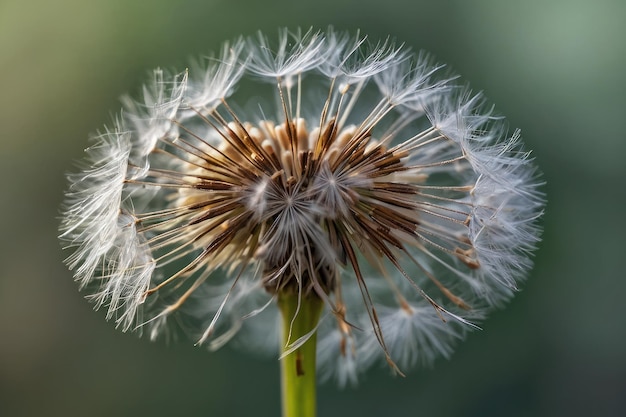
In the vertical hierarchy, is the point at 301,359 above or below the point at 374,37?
below

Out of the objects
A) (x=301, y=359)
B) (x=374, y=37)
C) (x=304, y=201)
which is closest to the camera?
(x=304, y=201)

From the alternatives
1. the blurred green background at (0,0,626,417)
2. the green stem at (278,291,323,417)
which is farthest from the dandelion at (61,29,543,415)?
the blurred green background at (0,0,626,417)

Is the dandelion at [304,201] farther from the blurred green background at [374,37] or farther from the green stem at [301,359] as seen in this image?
the blurred green background at [374,37]

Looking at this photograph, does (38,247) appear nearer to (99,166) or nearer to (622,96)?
(99,166)

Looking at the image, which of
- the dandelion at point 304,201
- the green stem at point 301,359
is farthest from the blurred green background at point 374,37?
the green stem at point 301,359

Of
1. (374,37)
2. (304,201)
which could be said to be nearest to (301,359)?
(304,201)

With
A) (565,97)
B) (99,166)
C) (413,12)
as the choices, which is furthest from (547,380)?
(99,166)

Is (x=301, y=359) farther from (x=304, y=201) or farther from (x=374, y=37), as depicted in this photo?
(x=374, y=37)
